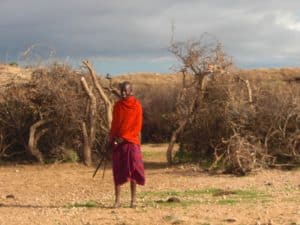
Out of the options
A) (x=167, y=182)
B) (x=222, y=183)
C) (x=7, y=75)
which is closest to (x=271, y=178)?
(x=222, y=183)

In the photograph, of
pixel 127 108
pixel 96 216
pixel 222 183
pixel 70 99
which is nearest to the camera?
pixel 96 216

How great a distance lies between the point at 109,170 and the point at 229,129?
325 centimetres

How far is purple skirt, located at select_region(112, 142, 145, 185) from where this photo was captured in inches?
410

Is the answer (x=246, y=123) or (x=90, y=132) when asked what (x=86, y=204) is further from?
(x=90, y=132)

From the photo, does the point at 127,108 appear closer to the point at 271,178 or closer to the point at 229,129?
the point at 271,178

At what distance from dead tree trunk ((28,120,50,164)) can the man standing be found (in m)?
7.91

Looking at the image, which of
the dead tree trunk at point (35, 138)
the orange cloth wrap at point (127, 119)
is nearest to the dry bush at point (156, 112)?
the dead tree trunk at point (35, 138)

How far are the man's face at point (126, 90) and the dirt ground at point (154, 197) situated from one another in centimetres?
175

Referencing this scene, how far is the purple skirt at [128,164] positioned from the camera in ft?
34.2

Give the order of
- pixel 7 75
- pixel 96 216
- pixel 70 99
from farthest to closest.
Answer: pixel 7 75
pixel 70 99
pixel 96 216

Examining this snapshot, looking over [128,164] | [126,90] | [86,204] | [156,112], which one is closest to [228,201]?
[128,164]

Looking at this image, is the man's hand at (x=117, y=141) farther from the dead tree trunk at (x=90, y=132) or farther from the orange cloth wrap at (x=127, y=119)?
the dead tree trunk at (x=90, y=132)

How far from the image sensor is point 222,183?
14297 millimetres

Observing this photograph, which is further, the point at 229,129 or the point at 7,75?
the point at 7,75
